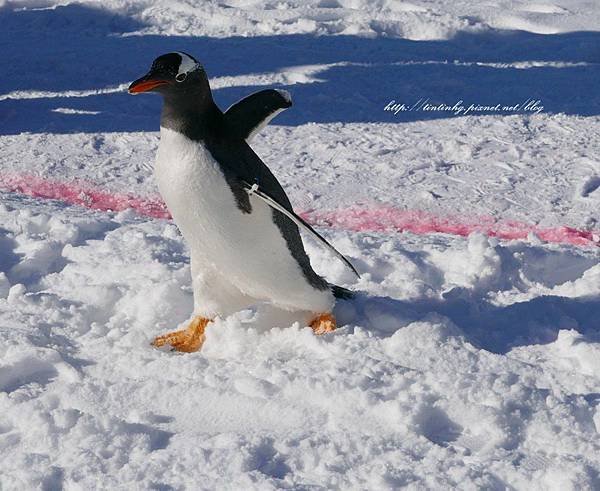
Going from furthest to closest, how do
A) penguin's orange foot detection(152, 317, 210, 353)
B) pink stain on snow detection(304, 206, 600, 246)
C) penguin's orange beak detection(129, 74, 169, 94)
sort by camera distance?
pink stain on snow detection(304, 206, 600, 246)
penguin's orange foot detection(152, 317, 210, 353)
penguin's orange beak detection(129, 74, 169, 94)

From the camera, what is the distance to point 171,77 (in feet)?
7.98

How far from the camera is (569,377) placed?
2.51m

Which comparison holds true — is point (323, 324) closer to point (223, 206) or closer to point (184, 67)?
point (223, 206)

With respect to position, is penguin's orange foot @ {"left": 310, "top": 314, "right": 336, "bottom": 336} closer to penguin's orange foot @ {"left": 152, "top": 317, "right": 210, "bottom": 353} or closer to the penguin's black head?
penguin's orange foot @ {"left": 152, "top": 317, "right": 210, "bottom": 353}

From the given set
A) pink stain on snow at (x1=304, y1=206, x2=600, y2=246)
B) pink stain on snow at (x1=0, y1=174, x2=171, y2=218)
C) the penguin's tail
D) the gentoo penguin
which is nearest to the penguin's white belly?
the gentoo penguin

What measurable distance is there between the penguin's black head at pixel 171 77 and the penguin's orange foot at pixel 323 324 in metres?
0.76

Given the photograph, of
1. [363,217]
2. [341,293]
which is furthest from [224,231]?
[363,217]

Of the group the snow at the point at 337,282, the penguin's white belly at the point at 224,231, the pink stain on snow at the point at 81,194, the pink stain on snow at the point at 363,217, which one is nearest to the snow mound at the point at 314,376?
the snow at the point at 337,282

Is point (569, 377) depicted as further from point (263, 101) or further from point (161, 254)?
point (161, 254)

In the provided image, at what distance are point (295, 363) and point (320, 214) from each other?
184 centimetres

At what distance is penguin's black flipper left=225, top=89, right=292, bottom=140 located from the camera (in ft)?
8.44

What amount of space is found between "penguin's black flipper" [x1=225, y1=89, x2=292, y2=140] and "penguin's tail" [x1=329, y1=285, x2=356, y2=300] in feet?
1.81

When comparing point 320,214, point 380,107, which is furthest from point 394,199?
point 380,107

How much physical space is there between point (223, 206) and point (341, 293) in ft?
1.90
